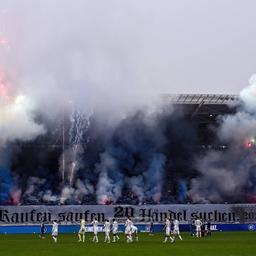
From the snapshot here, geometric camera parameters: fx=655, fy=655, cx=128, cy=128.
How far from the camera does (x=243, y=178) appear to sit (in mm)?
96250

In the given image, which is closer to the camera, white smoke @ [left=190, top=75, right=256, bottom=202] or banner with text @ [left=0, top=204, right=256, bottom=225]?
banner with text @ [left=0, top=204, right=256, bottom=225]

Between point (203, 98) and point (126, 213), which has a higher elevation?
point (203, 98)

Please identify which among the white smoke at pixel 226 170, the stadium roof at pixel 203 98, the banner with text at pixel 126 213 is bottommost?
the banner with text at pixel 126 213

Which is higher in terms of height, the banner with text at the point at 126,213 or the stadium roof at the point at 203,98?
the stadium roof at the point at 203,98

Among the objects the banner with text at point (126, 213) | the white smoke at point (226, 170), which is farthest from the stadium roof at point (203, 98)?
the banner with text at point (126, 213)

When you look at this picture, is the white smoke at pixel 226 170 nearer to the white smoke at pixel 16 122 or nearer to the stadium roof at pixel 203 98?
the stadium roof at pixel 203 98

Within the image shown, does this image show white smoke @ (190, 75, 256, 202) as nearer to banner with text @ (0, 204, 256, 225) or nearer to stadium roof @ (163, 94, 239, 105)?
stadium roof @ (163, 94, 239, 105)

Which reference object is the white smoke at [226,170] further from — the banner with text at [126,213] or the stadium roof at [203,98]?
the banner with text at [126,213]

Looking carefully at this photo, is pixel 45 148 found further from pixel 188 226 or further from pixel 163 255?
pixel 163 255

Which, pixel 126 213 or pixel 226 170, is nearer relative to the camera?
pixel 126 213

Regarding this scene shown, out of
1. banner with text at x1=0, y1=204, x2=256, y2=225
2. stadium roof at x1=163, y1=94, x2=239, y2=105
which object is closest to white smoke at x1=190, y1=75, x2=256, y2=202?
stadium roof at x1=163, y1=94, x2=239, y2=105

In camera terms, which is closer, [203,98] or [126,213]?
[126,213]

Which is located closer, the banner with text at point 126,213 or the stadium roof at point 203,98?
the banner with text at point 126,213

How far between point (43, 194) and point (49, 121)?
1048 cm
